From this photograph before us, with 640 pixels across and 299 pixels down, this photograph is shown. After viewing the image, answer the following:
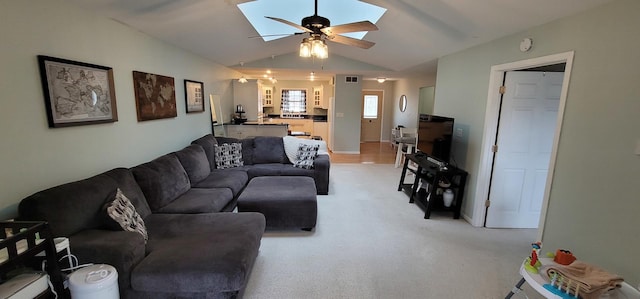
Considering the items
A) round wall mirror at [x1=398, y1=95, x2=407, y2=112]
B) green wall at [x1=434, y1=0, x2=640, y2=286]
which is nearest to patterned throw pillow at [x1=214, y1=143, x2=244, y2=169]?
green wall at [x1=434, y1=0, x2=640, y2=286]

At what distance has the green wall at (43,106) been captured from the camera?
5.69 feet

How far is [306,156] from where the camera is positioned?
4.57 metres

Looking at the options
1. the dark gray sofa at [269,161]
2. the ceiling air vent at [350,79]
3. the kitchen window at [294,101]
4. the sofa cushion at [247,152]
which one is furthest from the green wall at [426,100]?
the sofa cushion at [247,152]

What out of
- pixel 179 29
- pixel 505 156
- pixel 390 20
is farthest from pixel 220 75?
pixel 505 156

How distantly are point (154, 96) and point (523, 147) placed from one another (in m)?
4.52

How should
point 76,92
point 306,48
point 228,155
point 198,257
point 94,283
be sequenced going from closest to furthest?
1. point 94,283
2. point 198,257
3. point 76,92
4. point 306,48
5. point 228,155

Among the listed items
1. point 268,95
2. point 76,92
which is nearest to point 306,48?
point 76,92

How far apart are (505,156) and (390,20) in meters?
2.25

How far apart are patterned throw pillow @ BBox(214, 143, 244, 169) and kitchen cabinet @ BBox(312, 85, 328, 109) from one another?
6519 millimetres

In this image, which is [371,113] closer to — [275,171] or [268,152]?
[268,152]

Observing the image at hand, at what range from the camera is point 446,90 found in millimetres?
4398

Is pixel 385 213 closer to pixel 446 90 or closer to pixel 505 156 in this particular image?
pixel 505 156

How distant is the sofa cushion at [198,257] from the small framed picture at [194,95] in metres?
2.52

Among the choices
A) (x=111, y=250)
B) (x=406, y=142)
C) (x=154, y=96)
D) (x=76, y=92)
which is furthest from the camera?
(x=406, y=142)
